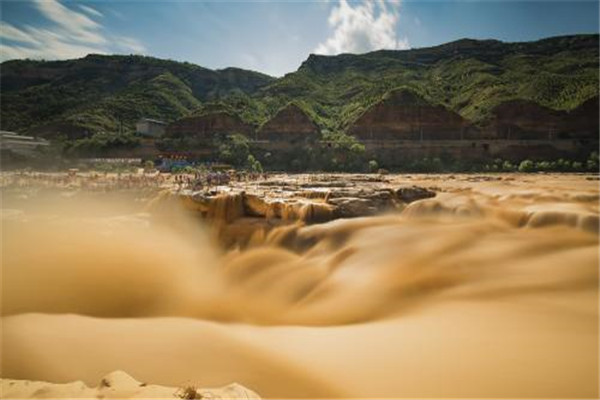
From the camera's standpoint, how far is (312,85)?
6969 centimetres

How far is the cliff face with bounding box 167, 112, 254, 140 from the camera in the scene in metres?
42.3

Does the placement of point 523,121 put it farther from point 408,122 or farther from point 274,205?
point 274,205

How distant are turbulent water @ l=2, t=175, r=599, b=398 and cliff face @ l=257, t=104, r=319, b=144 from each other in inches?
1123

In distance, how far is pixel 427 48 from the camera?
84.2 meters

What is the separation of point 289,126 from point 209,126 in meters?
9.38

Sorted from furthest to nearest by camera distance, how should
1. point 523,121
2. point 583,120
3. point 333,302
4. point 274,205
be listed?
point 523,121 → point 583,120 → point 274,205 → point 333,302

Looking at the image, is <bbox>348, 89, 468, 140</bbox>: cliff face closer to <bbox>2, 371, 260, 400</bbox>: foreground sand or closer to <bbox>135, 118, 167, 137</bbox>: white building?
<bbox>135, 118, 167, 137</bbox>: white building

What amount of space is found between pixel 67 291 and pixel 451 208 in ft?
36.3

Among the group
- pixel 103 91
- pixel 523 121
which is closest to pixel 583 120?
pixel 523 121

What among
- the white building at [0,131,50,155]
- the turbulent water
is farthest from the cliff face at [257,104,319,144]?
the turbulent water

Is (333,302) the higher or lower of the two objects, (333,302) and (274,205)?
the lower

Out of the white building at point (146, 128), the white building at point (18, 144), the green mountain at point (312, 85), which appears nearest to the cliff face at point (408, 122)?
the green mountain at point (312, 85)

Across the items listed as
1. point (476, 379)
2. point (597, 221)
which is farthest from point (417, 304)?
point (597, 221)

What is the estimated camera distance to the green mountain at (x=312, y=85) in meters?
46.7
